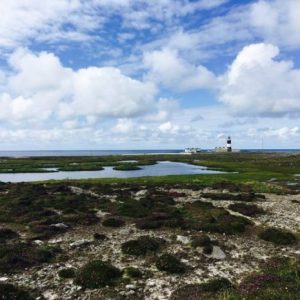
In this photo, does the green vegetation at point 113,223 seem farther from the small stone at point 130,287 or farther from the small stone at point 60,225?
the small stone at point 130,287

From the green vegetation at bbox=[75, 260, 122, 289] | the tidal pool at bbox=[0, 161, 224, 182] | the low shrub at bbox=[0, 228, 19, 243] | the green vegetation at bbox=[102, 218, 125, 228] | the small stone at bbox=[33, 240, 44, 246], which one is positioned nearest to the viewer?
the green vegetation at bbox=[75, 260, 122, 289]

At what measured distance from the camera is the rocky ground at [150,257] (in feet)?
56.0

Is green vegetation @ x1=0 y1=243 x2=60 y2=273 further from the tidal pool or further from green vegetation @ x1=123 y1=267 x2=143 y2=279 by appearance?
the tidal pool

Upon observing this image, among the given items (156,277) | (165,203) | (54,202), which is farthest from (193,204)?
(156,277)

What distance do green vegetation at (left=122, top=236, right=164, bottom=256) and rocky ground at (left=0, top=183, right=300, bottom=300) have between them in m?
0.34

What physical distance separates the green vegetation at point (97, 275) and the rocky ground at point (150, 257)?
0.29 meters

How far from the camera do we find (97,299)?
52.3 feet

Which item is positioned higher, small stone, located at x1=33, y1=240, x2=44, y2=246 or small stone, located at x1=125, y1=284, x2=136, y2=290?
small stone, located at x1=33, y1=240, x2=44, y2=246

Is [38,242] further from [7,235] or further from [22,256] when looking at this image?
[22,256]

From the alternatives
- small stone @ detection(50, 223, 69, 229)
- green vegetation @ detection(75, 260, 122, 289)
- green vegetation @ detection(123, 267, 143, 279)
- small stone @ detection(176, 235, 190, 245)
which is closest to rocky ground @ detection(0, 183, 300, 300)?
small stone @ detection(176, 235, 190, 245)

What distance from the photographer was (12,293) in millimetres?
16016

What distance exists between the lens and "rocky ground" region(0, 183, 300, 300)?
→ 17.1 meters

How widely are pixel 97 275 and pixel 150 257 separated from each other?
4213 millimetres

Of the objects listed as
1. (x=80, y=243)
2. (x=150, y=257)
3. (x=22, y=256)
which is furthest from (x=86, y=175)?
(x=150, y=257)
